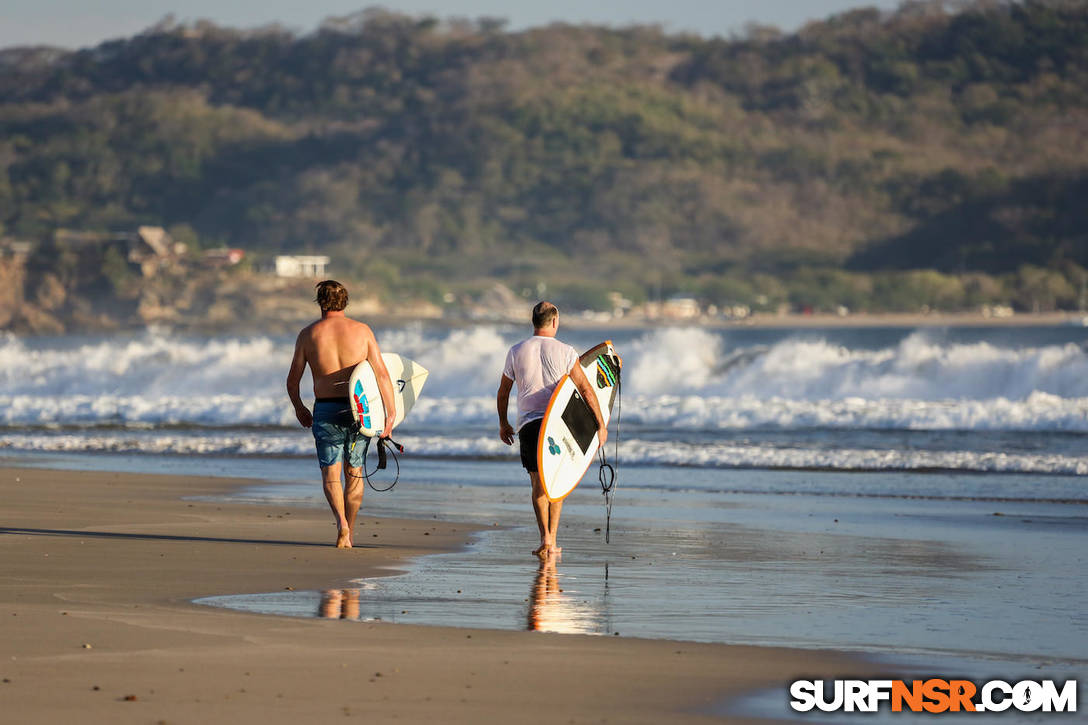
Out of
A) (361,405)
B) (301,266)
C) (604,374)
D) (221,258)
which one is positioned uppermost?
(301,266)

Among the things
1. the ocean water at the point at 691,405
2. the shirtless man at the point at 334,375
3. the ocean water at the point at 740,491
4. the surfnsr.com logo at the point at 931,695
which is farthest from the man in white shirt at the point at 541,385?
the ocean water at the point at 691,405

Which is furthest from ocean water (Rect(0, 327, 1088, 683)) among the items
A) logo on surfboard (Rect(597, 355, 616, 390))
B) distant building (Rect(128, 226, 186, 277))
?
distant building (Rect(128, 226, 186, 277))

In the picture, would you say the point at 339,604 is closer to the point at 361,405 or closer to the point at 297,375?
the point at 361,405

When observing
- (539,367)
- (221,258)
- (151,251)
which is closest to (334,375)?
(539,367)

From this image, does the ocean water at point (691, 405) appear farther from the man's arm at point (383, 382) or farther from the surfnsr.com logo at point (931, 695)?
the surfnsr.com logo at point (931, 695)

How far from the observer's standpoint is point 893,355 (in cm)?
2986

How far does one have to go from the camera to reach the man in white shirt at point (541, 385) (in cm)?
873

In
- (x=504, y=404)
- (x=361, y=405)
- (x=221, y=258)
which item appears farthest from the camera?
(x=221, y=258)

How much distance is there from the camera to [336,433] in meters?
8.76

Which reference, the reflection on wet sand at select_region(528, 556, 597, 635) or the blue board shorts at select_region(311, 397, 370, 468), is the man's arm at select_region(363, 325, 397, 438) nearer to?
the blue board shorts at select_region(311, 397, 370, 468)

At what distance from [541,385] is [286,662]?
339cm

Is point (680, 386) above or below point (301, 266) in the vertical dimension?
below

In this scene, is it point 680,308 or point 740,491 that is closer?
point 740,491

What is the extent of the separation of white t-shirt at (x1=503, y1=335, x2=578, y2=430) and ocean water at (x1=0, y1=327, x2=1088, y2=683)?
0.89m
